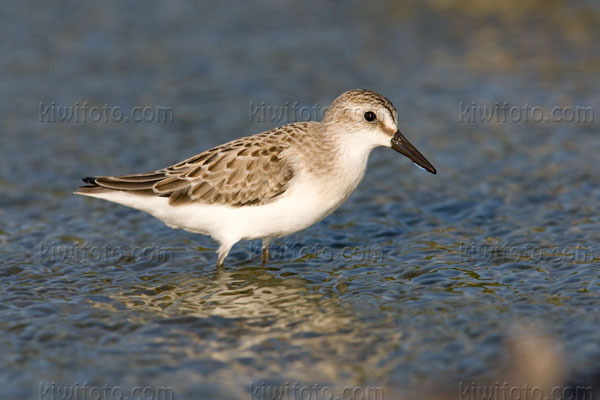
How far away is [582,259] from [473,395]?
357 cm

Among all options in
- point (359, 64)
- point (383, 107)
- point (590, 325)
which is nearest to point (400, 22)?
point (359, 64)

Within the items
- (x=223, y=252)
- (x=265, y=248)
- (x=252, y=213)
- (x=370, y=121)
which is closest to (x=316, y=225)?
(x=265, y=248)

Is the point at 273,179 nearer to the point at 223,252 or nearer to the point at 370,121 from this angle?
the point at 223,252

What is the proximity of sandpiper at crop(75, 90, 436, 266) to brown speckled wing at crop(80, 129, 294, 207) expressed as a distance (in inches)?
0.5

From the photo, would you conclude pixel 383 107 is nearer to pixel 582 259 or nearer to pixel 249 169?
pixel 249 169

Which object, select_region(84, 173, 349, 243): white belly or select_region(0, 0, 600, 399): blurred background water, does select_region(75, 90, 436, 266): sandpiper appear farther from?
select_region(0, 0, 600, 399): blurred background water

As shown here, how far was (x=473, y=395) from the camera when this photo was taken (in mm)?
7914

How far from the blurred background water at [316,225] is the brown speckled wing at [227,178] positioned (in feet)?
3.53

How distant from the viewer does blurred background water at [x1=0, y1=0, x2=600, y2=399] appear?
8727 millimetres

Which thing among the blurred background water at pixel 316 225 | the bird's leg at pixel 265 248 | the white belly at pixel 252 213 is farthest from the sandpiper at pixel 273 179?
the blurred background water at pixel 316 225

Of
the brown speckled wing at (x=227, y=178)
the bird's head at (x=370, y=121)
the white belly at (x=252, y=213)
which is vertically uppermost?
the bird's head at (x=370, y=121)

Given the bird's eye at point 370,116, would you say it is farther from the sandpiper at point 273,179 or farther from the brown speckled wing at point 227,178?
the brown speckled wing at point 227,178

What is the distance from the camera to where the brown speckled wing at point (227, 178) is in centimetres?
1052

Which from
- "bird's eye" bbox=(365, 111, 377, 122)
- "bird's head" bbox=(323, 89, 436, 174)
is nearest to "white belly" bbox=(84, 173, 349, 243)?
"bird's head" bbox=(323, 89, 436, 174)
